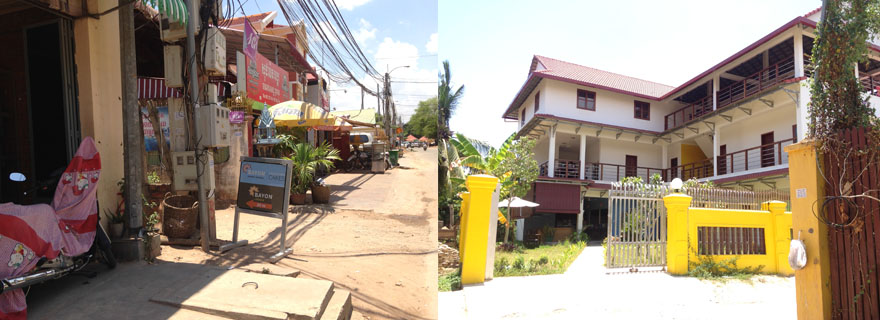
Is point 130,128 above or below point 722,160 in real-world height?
above

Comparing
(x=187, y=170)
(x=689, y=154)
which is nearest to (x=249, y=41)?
(x=187, y=170)

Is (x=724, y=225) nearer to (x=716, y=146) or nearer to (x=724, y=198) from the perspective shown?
(x=724, y=198)

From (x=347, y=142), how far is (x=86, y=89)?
47.7 feet

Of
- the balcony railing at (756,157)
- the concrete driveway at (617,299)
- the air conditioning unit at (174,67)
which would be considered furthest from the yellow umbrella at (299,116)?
the balcony railing at (756,157)

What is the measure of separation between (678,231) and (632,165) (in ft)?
33.9

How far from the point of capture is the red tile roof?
53.5 ft

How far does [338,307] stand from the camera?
3586 millimetres

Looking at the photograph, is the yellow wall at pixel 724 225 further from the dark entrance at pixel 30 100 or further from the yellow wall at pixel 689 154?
the yellow wall at pixel 689 154

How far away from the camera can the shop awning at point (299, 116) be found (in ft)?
35.7

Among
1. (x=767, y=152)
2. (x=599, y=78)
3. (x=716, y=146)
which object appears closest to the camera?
(x=767, y=152)

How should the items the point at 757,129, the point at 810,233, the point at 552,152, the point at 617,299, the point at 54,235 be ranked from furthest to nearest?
the point at 552,152
the point at 757,129
the point at 617,299
the point at 810,233
the point at 54,235

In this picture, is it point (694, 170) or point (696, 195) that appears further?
point (694, 170)

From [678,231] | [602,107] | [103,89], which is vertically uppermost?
[602,107]

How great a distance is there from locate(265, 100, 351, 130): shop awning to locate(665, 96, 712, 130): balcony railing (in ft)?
41.0
